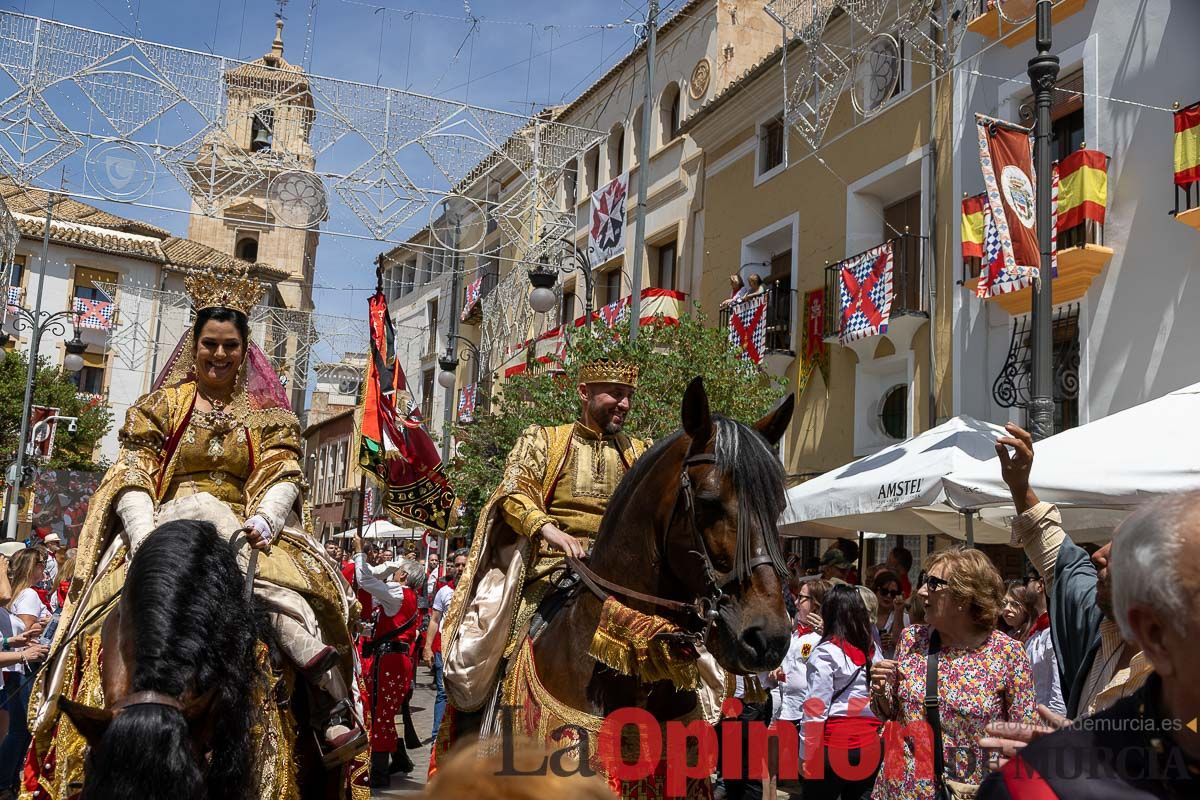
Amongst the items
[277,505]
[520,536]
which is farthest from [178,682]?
[520,536]

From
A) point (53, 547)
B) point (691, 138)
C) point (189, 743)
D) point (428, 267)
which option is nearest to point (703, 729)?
point (189, 743)

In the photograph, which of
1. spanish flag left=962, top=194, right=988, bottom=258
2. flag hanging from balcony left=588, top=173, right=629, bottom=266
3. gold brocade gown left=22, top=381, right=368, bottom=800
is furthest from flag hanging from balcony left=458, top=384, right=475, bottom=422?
gold brocade gown left=22, top=381, right=368, bottom=800

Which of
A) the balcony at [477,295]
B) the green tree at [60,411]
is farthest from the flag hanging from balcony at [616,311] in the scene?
the green tree at [60,411]

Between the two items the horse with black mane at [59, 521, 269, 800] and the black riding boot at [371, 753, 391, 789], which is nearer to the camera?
the horse with black mane at [59, 521, 269, 800]

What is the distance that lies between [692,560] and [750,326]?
17306 millimetres

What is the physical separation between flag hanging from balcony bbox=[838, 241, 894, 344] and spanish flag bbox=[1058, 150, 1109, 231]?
353 centimetres

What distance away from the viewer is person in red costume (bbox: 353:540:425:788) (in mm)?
10852

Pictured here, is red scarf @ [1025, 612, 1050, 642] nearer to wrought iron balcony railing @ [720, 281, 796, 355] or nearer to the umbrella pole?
the umbrella pole

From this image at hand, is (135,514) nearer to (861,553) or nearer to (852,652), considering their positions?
(852,652)

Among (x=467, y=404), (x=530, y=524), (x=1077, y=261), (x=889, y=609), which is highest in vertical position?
(x=467, y=404)

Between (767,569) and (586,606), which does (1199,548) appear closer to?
(767,569)

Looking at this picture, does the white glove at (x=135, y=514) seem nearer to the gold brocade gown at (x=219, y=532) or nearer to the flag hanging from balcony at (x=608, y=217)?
the gold brocade gown at (x=219, y=532)

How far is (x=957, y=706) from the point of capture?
4590mm

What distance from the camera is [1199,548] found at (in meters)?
1.75
